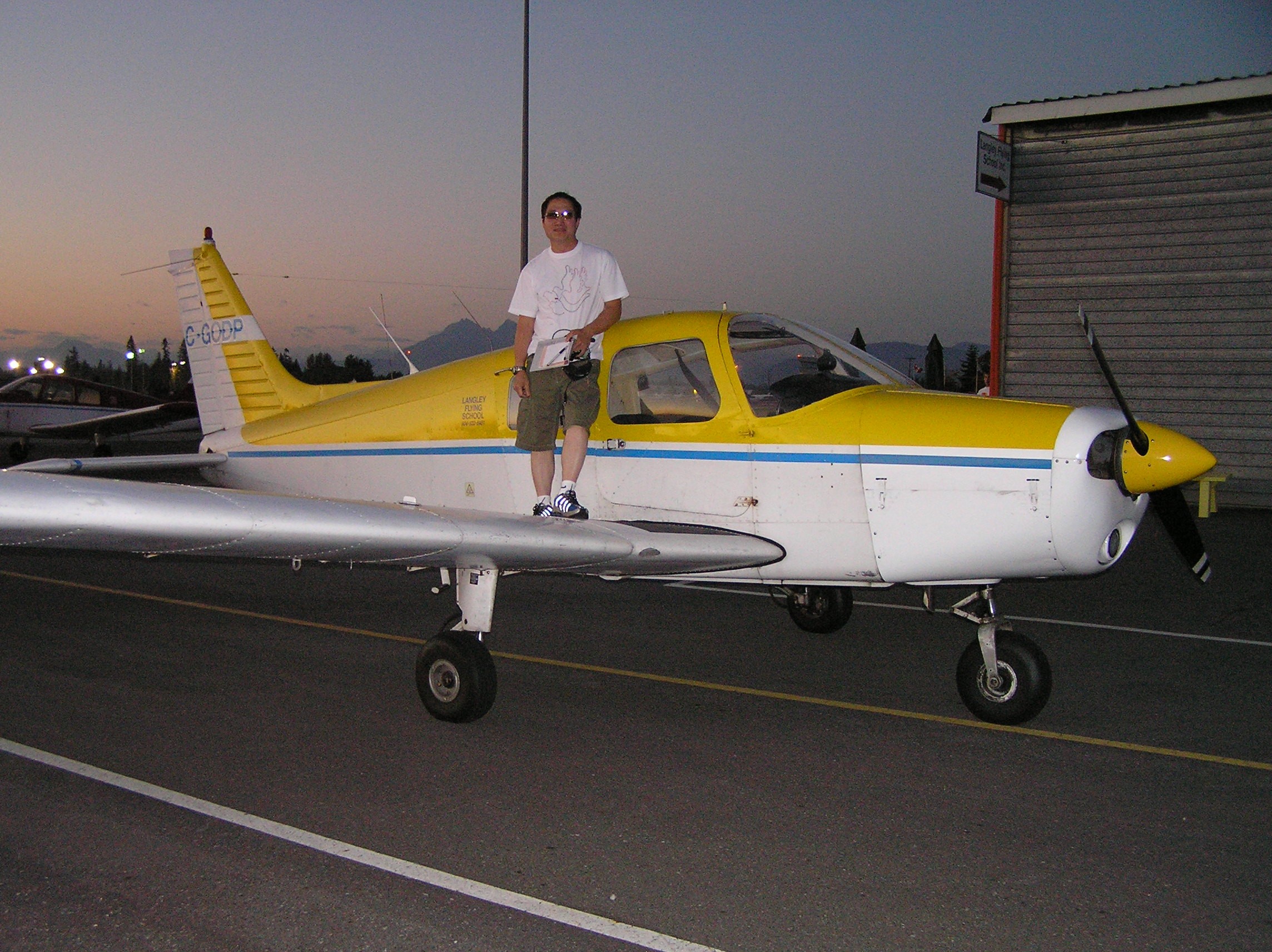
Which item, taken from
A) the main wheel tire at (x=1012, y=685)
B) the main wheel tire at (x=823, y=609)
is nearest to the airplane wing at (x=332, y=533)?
the main wheel tire at (x=1012, y=685)

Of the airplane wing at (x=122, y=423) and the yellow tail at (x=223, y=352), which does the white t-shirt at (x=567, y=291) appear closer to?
the yellow tail at (x=223, y=352)

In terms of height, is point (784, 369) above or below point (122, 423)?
above

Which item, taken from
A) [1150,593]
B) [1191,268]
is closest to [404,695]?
[1150,593]

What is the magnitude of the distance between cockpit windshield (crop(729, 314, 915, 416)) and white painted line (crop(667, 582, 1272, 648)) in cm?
169

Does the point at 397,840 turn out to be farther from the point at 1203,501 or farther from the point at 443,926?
the point at 1203,501

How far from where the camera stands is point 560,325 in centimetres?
567

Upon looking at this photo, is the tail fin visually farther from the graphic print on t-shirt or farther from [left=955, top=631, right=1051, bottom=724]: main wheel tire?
[left=955, top=631, right=1051, bottom=724]: main wheel tire

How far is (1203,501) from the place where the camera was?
14727 mm

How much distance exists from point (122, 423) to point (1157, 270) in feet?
86.9

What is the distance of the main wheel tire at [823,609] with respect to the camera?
704cm

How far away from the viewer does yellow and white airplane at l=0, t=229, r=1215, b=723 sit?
419 cm

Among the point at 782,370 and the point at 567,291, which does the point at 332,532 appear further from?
the point at 782,370

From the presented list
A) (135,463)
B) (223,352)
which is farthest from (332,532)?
(223,352)

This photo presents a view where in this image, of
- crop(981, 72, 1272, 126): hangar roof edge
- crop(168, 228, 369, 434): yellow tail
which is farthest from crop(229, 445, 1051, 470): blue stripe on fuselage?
crop(981, 72, 1272, 126): hangar roof edge
